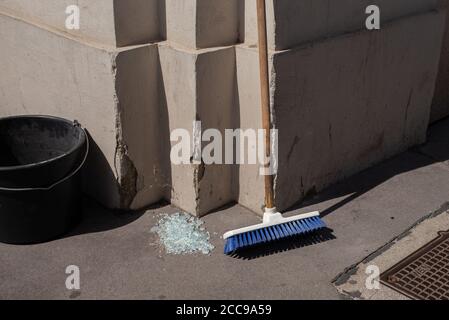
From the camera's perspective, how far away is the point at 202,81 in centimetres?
355

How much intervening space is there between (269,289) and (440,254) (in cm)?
107

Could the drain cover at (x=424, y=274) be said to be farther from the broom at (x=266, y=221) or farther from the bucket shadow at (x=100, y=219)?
the bucket shadow at (x=100, y=219)

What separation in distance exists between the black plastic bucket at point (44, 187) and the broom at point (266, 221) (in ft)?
3.31

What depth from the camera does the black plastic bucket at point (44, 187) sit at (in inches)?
134

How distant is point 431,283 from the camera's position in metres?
3.24

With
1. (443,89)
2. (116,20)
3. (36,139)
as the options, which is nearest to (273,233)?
(116,20)

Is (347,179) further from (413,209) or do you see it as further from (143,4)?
(143,4)

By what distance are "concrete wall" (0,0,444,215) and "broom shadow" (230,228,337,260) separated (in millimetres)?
325

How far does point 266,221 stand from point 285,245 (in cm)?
20

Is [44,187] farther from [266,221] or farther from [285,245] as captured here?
[285,245]

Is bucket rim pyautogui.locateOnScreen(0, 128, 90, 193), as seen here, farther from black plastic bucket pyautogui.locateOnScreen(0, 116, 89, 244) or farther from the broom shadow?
the broom shadow

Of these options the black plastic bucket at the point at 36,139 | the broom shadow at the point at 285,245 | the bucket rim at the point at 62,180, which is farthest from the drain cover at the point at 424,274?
the black plastic bucket at the point at 36,139

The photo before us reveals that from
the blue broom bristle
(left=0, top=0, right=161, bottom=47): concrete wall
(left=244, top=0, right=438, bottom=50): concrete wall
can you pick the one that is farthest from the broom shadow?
(left=0, top=0, right=161, bottom=47): concrete wall

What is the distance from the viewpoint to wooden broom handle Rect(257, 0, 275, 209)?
10.9 feet
